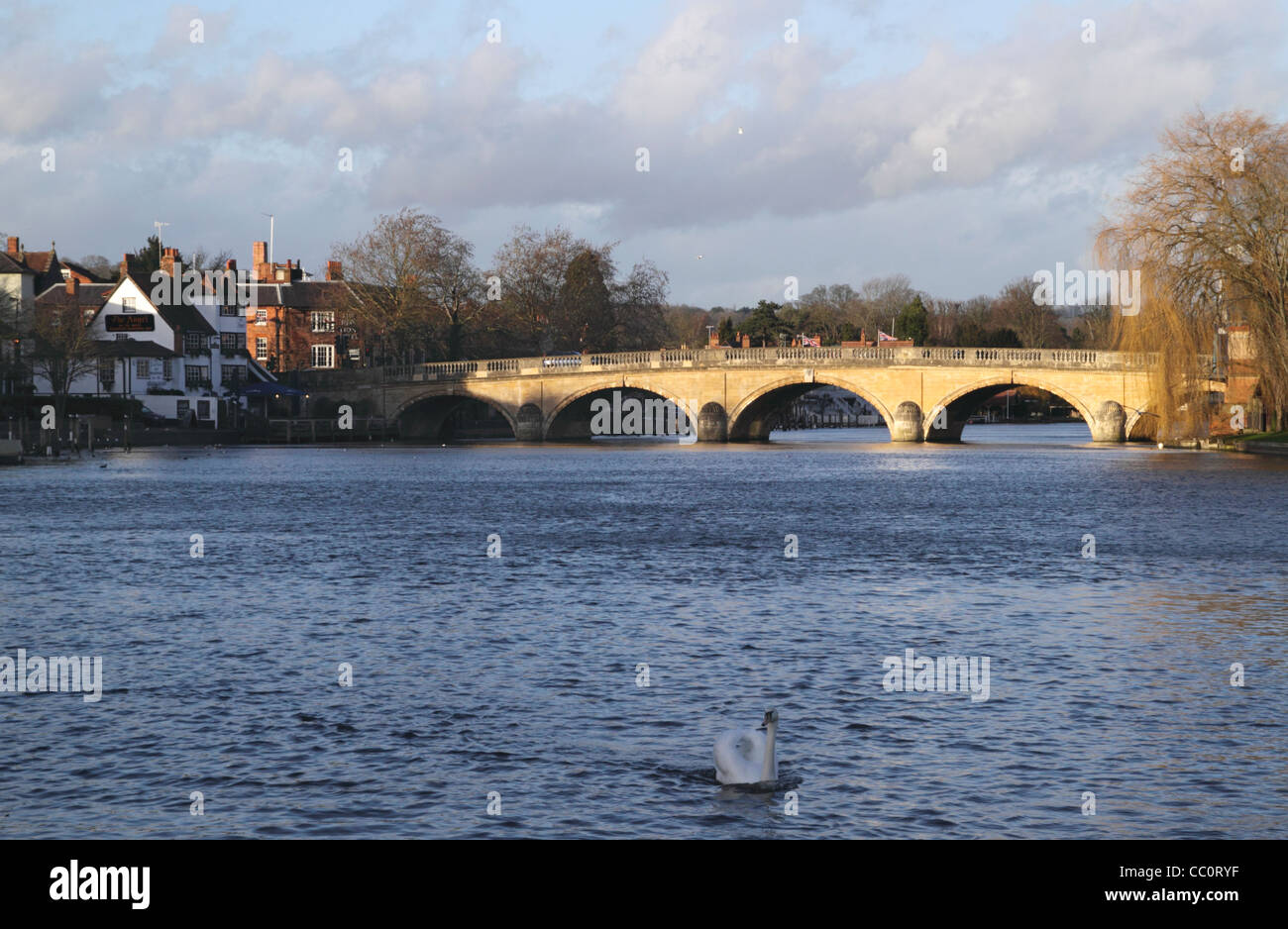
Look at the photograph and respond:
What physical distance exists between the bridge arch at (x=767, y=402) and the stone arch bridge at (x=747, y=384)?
0.09 metres

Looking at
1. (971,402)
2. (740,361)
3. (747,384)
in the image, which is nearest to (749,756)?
(740,361)

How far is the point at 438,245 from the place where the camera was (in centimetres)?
10400

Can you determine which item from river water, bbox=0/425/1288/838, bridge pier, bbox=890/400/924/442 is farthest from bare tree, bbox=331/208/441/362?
river water, bbox=0/425/1288/838

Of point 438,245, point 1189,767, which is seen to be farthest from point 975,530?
point 438,245

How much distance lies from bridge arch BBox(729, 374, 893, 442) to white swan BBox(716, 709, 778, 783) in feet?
235

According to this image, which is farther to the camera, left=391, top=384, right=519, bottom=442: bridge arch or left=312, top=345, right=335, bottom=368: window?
left=312, top=345, right=335, bottom=368: window

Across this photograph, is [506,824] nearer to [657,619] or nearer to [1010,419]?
[657,619]

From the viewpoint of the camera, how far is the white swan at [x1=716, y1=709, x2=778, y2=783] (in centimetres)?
1089

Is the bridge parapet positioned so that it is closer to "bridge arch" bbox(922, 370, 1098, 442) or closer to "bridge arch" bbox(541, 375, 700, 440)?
"bridge arch" bbox(922, 370, 1098, 442)

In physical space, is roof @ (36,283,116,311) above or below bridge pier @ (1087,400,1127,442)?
above

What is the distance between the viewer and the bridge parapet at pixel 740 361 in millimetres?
76875

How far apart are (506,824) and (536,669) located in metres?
5.36

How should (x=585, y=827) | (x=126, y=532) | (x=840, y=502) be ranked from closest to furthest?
1. (x=585, y=827)
2. (x=126, y=532)
3. (x=840, y=502)

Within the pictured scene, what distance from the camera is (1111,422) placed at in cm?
7631
